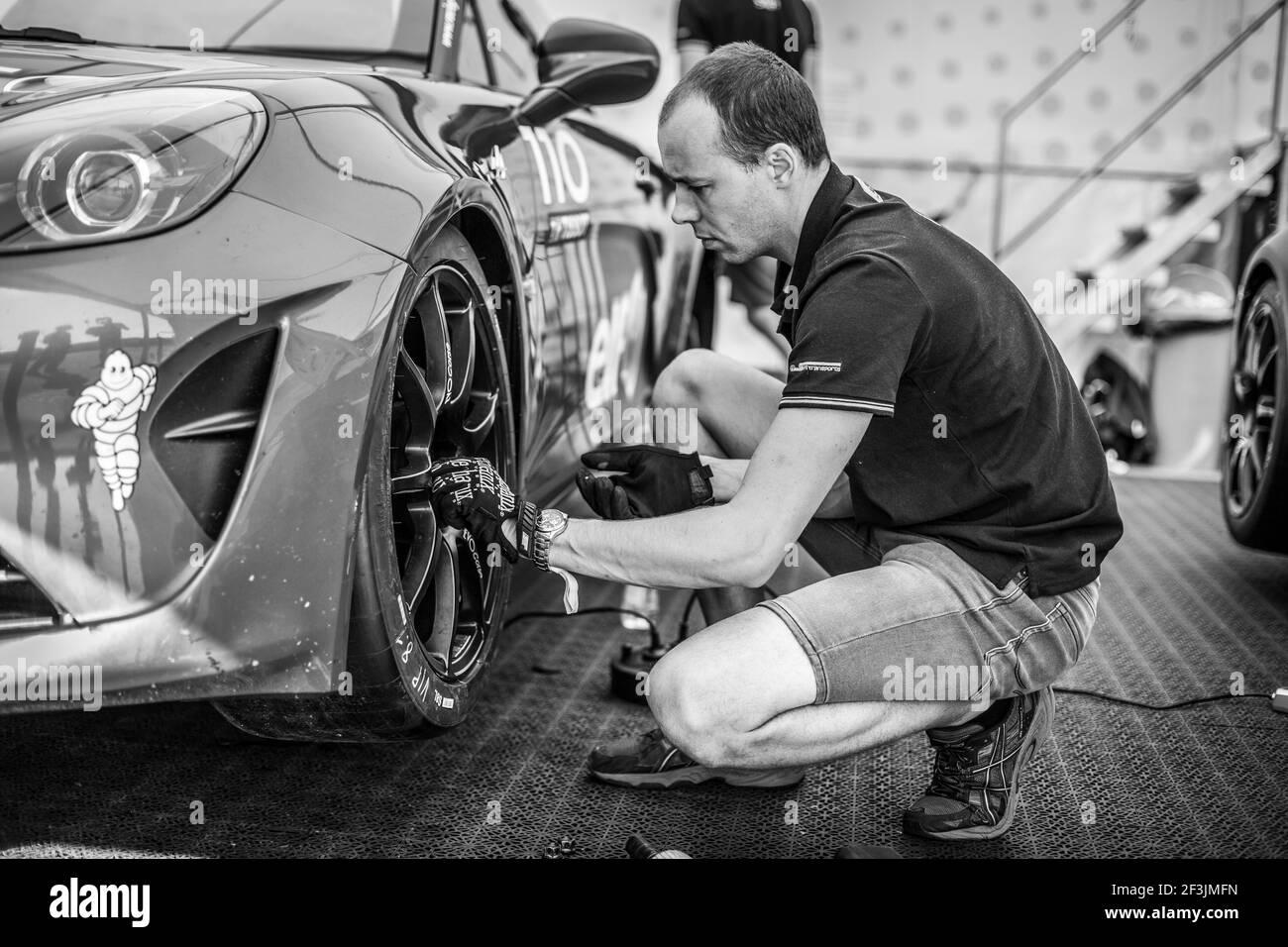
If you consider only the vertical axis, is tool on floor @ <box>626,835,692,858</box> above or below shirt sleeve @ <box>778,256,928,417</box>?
below

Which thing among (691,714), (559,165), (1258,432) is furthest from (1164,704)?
(559,165)

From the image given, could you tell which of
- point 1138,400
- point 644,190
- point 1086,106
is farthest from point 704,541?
point 1086,106

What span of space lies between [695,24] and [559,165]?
5.70ft

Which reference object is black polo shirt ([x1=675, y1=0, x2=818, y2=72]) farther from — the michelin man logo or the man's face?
the michelin man logo

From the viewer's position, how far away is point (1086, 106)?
8.22m

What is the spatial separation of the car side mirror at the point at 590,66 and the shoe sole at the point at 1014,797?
1231 mm

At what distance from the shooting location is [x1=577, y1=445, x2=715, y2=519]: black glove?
5.57 ft

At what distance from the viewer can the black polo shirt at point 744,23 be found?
3.56 meters

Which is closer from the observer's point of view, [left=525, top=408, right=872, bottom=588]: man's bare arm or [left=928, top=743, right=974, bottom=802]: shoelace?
[left=525, top=408, right=872, bottom=588]: man's bare arm

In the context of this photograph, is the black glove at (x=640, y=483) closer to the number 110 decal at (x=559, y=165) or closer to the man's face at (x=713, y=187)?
the man's face at (x=713, y=187)

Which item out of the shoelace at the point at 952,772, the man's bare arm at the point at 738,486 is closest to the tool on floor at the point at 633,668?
the man's bare arm at the point at 738,486

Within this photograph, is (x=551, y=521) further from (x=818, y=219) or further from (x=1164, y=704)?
(x=1164, y=704)

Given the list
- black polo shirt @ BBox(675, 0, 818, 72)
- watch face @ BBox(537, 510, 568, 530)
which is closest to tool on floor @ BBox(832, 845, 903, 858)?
watch face @ BBox(537, 510, 568, 530)

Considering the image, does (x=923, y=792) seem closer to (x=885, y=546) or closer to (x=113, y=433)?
(x=885, y=546)
